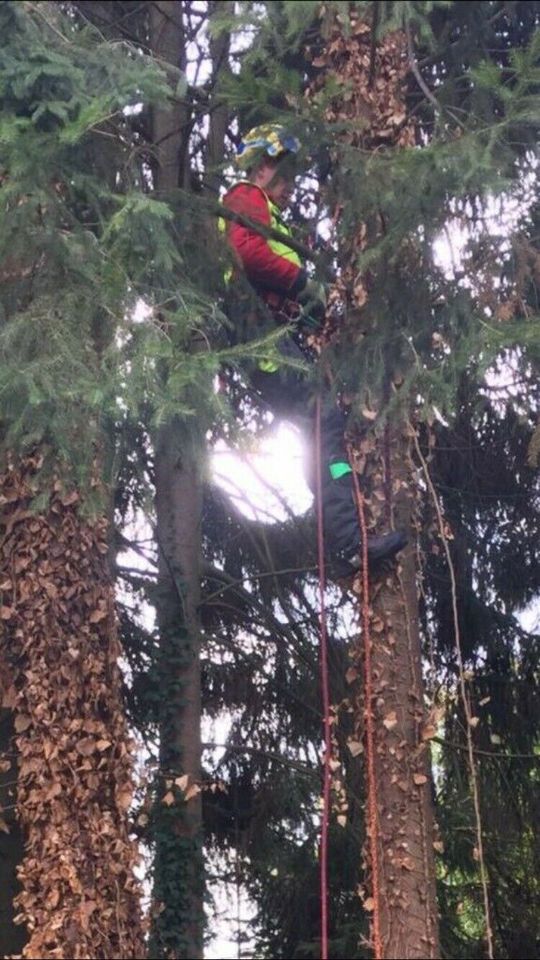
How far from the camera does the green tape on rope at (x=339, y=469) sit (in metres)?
6.30

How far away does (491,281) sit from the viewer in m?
6.35

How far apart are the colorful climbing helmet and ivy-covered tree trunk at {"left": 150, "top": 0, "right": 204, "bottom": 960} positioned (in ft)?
3.05

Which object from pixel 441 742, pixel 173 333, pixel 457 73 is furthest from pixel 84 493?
pixel 457 73

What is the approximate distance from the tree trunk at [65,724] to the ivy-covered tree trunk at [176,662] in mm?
693

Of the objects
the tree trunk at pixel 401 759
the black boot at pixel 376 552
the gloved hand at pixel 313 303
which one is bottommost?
the tree trunk at pixel 401 759

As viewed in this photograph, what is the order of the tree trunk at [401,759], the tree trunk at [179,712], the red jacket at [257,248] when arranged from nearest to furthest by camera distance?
1. the tree trunk at [401,759]
2. the red jacket at [257,248]
3. the tree trunk at [179,712]

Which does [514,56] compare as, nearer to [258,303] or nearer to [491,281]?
[491,281]

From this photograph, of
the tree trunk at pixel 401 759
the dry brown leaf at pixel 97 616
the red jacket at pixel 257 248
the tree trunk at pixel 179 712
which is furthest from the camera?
the tree trunk at pixel 179 712

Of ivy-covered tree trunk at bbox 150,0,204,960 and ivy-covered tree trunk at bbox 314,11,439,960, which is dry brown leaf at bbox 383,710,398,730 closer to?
ivy-covered tree trunk at bbox 314,11,439,960

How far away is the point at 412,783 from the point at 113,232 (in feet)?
8.39

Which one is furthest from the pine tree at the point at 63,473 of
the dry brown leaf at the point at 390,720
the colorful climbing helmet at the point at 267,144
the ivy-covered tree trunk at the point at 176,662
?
the dry brown leaf at the point at 390,720

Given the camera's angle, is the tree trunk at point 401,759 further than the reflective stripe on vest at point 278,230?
No

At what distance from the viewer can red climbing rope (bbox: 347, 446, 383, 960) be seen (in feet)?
19.0

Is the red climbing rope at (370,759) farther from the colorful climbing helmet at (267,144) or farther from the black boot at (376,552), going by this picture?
the colorful climbing helmet at (267,144)
